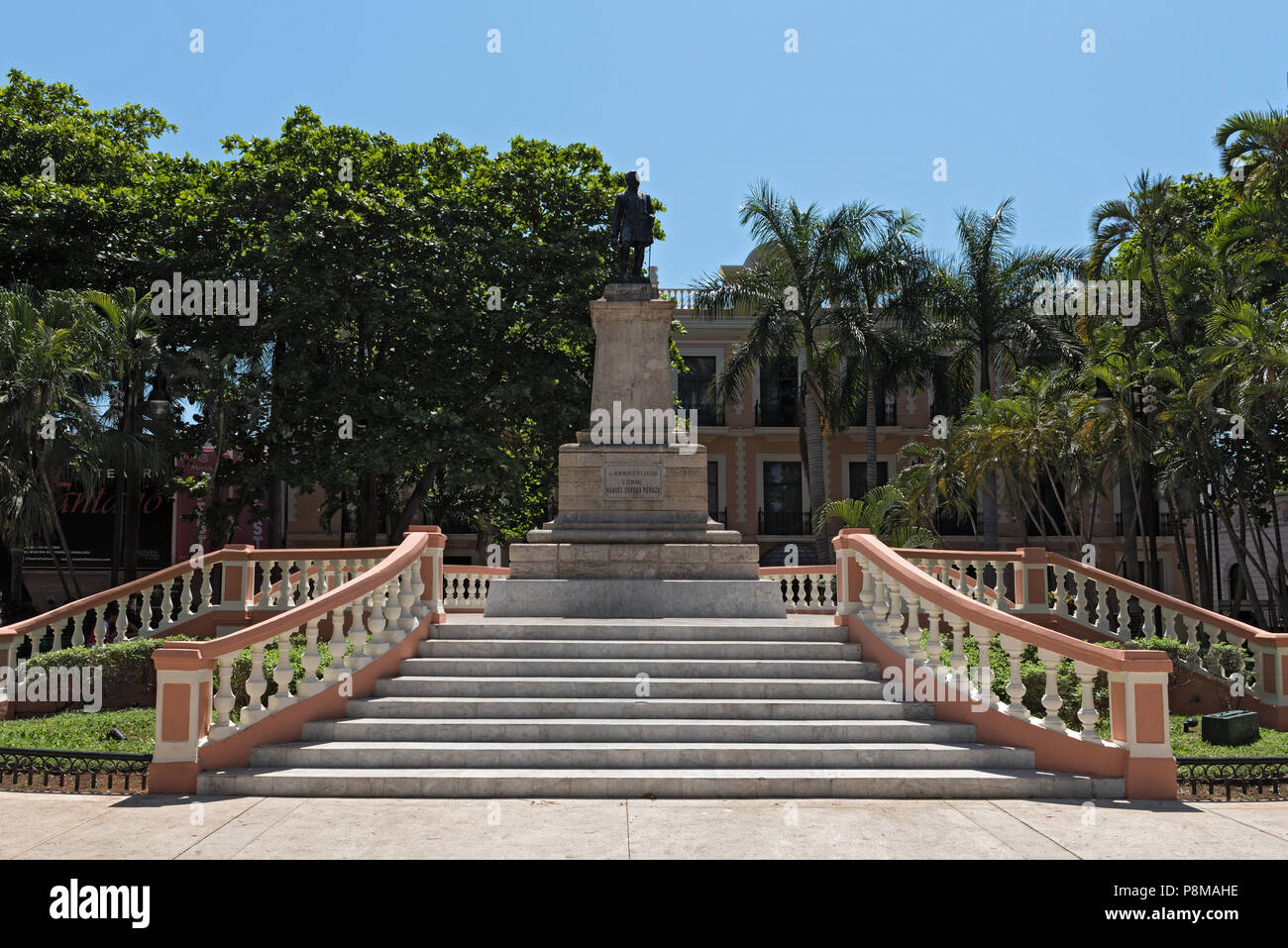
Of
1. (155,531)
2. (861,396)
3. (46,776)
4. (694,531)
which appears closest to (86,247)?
(155,531)

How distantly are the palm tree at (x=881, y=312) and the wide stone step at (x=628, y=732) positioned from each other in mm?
22820

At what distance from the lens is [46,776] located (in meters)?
8.70

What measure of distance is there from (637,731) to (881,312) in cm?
2503

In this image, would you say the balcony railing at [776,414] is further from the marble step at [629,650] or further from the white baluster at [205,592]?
the marble step at [629,650]

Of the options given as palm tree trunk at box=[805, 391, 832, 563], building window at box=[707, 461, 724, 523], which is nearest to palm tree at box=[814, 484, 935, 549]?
palm tree trunk at box=[805, 391, 832, 563]

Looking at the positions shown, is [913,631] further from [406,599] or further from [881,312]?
[881,312]

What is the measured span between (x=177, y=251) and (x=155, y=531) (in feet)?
54.2

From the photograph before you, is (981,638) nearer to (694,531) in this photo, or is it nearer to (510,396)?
(694,531)

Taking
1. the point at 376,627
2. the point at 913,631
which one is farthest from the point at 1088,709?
the point at 376,627

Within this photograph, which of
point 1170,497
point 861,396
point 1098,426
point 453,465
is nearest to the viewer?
point 1098,426

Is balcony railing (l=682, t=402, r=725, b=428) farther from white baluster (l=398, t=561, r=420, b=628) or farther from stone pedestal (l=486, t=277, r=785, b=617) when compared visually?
white baluster (l=398, t=561, r=420, b=628)

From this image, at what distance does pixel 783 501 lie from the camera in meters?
39.8

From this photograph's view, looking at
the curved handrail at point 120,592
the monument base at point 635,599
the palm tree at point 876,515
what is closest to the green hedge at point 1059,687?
the monument base at point 635,599

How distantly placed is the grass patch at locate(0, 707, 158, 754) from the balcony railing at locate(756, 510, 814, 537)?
1133 inches
